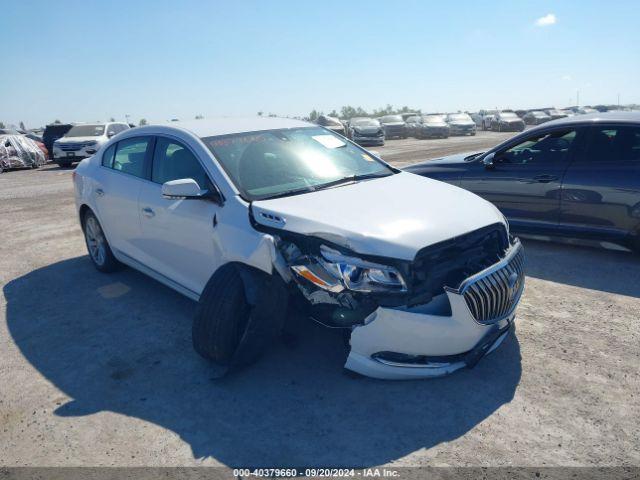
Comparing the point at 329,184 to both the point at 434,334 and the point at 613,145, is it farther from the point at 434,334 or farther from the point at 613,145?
the point at 613,145

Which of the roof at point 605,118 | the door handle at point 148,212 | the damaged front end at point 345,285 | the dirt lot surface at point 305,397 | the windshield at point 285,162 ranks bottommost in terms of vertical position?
the dirt lot surface at point 305,397

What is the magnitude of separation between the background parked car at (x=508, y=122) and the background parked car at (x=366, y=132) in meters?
12.9

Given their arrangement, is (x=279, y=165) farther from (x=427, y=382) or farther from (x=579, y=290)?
(x=579, y=290)

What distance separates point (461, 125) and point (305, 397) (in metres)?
32.3

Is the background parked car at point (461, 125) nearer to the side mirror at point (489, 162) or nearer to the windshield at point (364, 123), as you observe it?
the windshield at point (364, 123)

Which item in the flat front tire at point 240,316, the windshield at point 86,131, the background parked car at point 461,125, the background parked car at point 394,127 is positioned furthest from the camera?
the background parked car at point 461,125

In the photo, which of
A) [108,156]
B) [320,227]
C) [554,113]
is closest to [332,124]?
[108,156]

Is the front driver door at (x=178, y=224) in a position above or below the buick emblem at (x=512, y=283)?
above

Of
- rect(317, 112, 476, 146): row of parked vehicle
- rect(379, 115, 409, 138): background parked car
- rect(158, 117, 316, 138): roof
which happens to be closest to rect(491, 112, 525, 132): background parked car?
rect(317, 112, 476, 146): row of parked vehicle

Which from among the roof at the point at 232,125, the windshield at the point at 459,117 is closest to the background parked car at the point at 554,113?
the windshield at the point at 459,117

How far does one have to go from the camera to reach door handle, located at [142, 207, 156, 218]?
4266mm

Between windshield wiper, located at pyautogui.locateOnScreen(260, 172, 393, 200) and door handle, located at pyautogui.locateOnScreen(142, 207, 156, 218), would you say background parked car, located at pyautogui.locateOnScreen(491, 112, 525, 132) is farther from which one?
door handle, located at pyautogui.locateOnScreen(142, 207, 156, 218)

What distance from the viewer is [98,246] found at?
18.0 ft

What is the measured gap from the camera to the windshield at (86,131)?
62.8 feet
